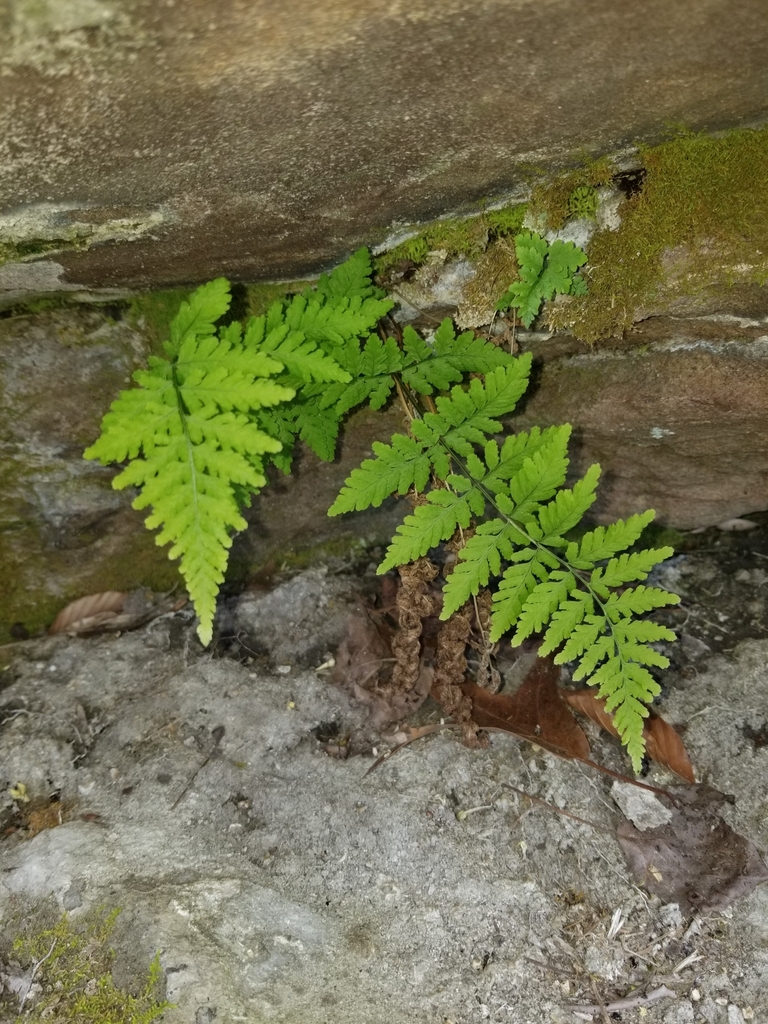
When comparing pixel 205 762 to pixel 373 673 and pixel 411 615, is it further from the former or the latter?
pixel 411 615

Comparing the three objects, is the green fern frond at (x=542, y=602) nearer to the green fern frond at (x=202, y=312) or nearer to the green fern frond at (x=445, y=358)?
the green fern frond at (x=445, y=358)

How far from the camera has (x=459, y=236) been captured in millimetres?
2883

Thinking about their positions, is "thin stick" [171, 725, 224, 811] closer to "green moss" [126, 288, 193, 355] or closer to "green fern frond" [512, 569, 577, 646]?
"green fern frond" [512, 569, 577, 646]

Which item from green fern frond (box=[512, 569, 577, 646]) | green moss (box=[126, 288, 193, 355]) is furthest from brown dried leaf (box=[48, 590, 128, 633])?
green fern frond (box=[512, 569, 577, 646])

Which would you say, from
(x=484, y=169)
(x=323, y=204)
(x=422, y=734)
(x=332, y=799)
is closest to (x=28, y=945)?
(x=332, y=799)

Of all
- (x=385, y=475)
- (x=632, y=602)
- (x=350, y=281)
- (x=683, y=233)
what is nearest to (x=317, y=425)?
(x=385, y=475)

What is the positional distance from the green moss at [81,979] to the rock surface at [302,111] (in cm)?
257

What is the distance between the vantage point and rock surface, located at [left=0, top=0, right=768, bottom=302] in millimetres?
1828

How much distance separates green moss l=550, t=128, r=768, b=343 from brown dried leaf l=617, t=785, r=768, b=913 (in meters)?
2.09

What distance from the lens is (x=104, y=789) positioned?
3223 mm

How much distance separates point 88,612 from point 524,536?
250 cm

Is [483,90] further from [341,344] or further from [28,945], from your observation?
[28,945]

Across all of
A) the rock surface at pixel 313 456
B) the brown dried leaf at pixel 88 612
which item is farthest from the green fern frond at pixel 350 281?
the brown dried leaf at pixel 88 612

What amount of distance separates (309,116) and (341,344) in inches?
33.4
